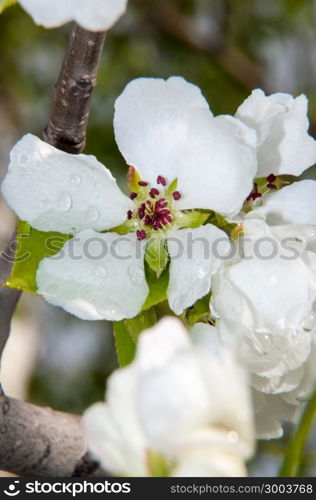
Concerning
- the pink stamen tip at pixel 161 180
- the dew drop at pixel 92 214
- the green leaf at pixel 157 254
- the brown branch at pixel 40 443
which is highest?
the pink stamen tip at pixel 161 180

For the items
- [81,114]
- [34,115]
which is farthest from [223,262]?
[34,115]

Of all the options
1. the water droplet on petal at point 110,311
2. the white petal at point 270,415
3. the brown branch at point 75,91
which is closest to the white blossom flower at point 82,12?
the brown branch at point 75,91

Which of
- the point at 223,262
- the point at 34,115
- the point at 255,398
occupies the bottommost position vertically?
the point at 34,115

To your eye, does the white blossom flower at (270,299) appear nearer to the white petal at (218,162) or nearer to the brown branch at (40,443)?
the white petal at (218,162)

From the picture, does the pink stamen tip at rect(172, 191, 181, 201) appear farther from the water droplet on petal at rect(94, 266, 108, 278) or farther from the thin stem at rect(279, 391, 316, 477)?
the thin stem at rect(279, 391, 316, 477)

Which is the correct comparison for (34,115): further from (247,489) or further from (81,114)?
(247,489)

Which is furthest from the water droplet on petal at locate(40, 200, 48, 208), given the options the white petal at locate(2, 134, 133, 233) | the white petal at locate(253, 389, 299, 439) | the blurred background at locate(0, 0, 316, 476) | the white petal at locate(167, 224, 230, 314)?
the blurred background at locate(0, 0, 316, 476)
